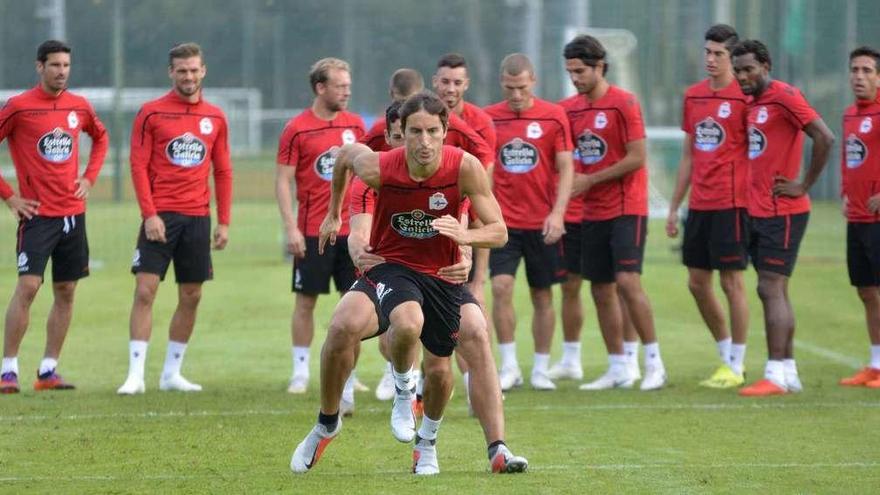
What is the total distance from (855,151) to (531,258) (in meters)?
2.67

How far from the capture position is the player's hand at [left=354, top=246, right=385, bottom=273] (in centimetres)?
770

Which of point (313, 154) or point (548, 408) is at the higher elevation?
point (313, 154)

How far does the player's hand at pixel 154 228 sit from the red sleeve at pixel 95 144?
2.46ft

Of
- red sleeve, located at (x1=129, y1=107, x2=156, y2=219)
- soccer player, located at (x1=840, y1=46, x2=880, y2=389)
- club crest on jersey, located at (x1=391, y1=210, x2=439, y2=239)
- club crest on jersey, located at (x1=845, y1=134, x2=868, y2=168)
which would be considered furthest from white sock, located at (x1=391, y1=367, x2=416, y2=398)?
club crest on jersey, located at (x1=845, y1=134, x2=868, y2=168)

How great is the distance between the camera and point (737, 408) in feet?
33.7

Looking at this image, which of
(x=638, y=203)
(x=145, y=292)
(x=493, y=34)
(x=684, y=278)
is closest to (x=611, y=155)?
(x=638, y=203)

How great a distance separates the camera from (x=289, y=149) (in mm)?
10953

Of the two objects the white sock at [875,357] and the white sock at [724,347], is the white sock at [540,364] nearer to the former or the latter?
the white sock at [724,347]

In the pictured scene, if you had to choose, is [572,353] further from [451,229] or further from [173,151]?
[451,229]

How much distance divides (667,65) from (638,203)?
11.2 m

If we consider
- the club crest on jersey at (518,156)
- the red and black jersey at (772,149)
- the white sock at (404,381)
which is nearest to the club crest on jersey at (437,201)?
the white sock at (404,381)

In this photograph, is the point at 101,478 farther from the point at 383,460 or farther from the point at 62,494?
the point at 383,460

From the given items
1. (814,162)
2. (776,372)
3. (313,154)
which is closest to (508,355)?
(776,372)

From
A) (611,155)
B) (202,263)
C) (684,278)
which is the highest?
(611,155)
